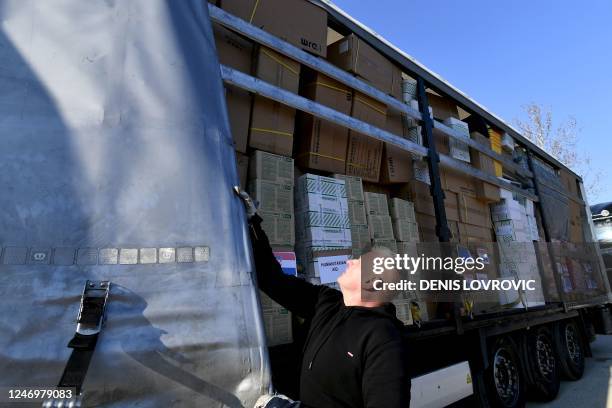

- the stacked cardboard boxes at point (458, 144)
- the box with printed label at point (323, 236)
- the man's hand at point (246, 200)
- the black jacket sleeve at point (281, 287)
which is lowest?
the black jacket sleeve at point (281, 287)

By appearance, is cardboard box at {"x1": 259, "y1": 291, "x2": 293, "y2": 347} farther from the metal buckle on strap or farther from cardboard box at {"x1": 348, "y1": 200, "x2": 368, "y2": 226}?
the metal buckle on strap

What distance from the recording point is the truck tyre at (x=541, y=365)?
4.89 metres

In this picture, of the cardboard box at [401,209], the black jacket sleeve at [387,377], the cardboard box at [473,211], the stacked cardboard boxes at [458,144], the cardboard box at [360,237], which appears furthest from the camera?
the stacked cardboard boxes at [458,144]

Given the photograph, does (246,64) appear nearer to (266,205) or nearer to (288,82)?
(288,82)

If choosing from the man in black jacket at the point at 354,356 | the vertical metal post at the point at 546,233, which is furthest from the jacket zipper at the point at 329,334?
the vertical metal post at the point at 546,233

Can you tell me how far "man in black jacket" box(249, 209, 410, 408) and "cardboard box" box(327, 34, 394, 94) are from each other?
2205mm

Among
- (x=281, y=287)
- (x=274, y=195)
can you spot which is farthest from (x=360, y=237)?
(x=281, y=287)

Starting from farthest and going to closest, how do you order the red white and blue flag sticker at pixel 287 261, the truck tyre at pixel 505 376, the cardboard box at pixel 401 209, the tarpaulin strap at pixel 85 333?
the truck tyre at pixel 505 376 → the cardboard box at pixel 401 209 → the red white and blue flag sticker at pixel 287 261 → the tarpaulin strap at pixel 85 333

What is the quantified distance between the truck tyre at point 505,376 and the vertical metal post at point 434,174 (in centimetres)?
150

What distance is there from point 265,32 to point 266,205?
44.4 inches

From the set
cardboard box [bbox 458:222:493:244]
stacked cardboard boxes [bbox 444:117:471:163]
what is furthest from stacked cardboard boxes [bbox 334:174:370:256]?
stacked cardboard boxes [bbox 444:117:471:163]

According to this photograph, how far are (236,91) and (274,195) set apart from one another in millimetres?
716

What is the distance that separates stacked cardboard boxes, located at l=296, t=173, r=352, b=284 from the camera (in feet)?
8.94

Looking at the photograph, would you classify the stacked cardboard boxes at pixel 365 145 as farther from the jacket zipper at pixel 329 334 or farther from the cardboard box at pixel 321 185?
the jacket zipper at pixel 329 334
